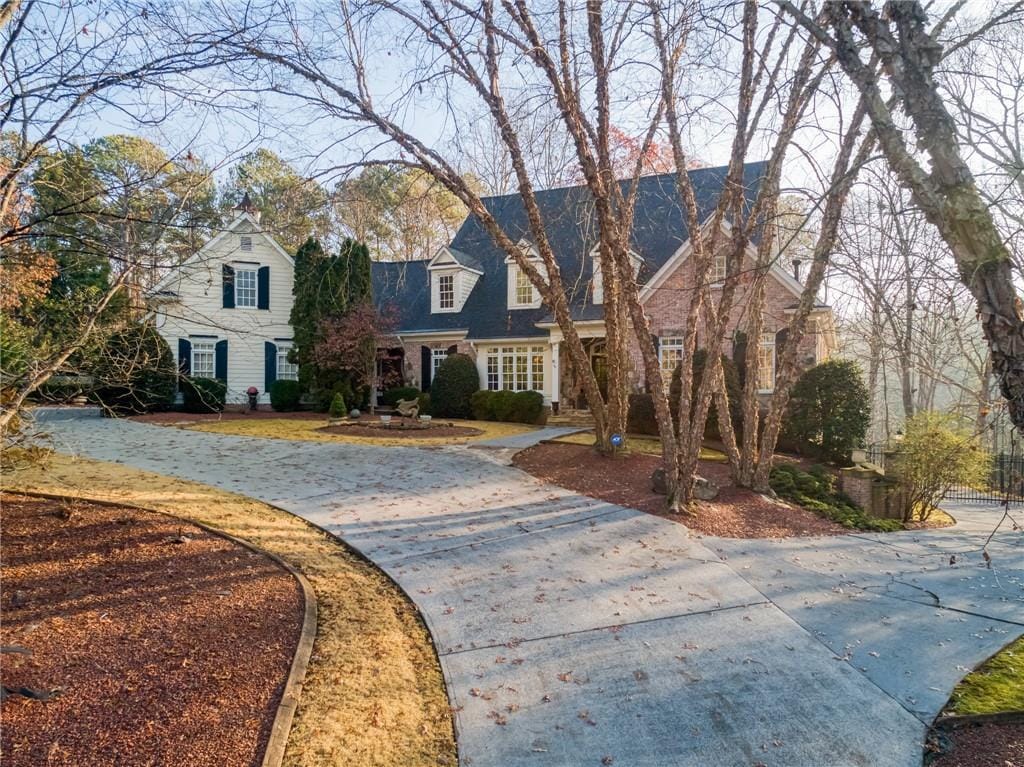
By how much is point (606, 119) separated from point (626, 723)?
A: 813cm

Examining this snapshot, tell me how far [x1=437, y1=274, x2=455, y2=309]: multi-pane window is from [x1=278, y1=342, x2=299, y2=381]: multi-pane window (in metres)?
5.96

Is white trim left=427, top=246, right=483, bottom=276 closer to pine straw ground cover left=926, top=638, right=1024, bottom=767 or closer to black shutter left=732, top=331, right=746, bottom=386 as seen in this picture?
black shutter left=732, top=331, right=746, bottom=386

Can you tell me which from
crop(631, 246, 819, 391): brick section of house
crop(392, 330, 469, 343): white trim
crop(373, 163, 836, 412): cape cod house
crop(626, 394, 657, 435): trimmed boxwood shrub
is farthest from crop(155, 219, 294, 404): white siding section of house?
crop(626, 394, 657, 435): trimmed boxwood shrub

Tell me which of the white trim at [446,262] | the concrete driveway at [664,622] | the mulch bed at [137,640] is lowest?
the concrete driveway at [664,622]

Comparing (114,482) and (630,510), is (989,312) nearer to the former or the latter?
(630,510)

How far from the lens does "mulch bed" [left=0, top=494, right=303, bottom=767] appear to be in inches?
116

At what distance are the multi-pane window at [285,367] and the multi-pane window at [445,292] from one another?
5959 millimetres

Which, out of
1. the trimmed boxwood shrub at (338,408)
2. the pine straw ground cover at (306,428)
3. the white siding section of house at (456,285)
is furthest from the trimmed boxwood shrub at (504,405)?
the white siding section of house at (456,285)

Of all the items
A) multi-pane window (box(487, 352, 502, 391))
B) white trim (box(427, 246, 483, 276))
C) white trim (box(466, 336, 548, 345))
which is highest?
white trim (box(427, 246, 483, 276))

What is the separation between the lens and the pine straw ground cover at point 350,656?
3.17 meters

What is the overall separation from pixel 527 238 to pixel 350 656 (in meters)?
14.2

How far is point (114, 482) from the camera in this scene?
8.16 meters

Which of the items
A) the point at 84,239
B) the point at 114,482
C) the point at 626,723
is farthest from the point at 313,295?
the point at 626,723

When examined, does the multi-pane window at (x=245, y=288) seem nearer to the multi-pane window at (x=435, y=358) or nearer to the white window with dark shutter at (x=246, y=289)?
the white window with dark shutter at (x=246, y=289)
